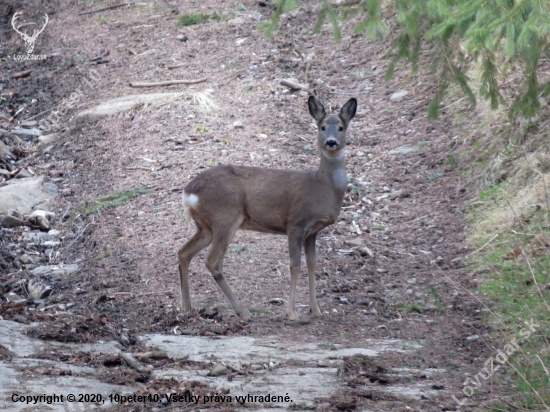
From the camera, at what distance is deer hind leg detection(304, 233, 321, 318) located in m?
7.93

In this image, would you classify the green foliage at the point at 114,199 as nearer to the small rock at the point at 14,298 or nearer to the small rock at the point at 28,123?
the small rock at the point at 14,298

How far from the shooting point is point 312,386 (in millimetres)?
5676

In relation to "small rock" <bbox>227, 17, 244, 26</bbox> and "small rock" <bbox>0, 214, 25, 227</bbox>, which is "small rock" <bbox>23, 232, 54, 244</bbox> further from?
"small rock" <bbox>227, 17, 244, 26</bbox>

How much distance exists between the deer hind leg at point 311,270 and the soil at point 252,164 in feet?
0.37

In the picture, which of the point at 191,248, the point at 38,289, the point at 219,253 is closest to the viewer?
the point at 219,253

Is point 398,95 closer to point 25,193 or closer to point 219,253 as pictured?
point 25,193

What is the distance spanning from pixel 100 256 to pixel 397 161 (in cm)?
449

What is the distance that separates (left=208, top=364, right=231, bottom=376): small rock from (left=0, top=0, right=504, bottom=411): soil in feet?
2.11

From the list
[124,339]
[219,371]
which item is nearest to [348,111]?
[124,339]

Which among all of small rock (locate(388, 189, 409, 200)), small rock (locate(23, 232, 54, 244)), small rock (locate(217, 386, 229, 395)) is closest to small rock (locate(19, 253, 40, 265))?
small rock (locate(23, 232, 54, 244))

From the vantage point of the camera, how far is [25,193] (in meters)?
11.6

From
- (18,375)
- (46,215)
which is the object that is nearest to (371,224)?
(46,215)

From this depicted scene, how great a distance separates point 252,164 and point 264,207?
3.55m

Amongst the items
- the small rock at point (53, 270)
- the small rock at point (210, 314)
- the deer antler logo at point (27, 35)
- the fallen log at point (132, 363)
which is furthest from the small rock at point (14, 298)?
the deer antler logo at point (27, 35)
